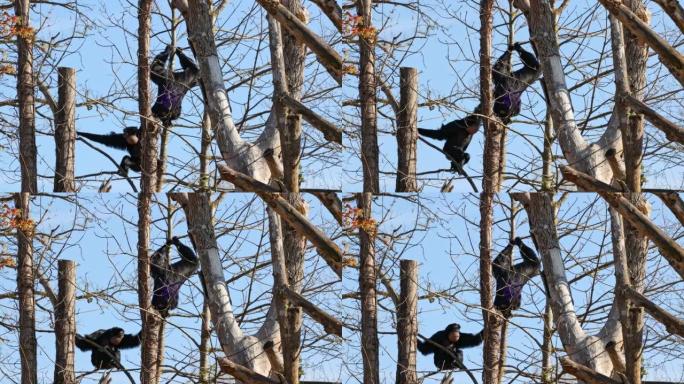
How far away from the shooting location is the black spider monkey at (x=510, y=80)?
13.9 m

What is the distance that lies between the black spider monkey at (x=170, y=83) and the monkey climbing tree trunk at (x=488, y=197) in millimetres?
2989

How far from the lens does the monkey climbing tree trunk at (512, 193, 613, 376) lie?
41.2 feet

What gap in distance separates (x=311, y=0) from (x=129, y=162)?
102 inches

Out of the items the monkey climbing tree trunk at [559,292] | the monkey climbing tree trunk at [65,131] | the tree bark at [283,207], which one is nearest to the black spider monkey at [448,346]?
the monkey climbing tree trunk at [559,292]

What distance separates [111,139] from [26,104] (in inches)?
37.3

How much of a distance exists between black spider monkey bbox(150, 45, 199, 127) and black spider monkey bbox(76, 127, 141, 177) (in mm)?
329

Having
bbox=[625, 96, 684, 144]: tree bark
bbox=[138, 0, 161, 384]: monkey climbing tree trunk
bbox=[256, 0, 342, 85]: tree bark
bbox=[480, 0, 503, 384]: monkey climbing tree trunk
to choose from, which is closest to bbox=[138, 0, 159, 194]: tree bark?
bbox=[138, 0, 161, 384]: monkey climbing tree trunk

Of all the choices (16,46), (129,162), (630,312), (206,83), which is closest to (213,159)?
(206,83)

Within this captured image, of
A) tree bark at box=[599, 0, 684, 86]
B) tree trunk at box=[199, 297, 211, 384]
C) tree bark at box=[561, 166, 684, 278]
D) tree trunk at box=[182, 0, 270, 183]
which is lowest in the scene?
tree trunk at box=[199, 297, 211, 384]

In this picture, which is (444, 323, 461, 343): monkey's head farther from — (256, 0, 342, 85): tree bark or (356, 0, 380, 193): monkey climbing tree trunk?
(256, 0, 342, 85): tree bark

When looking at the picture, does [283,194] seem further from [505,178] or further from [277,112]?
[505,178]

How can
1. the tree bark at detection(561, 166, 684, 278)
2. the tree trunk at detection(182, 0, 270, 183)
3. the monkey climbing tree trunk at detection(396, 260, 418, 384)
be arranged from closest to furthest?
the tree bark at detection(561, 166, 684, 278), the tree trunk at detection(182, 0, 270, 183), the monkey climbing tree trunk at detection(396, 260, 418, 384)

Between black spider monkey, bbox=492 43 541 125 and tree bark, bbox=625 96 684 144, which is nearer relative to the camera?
tree bark, bbox=625 96 684 144

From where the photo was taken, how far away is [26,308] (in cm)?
1342
